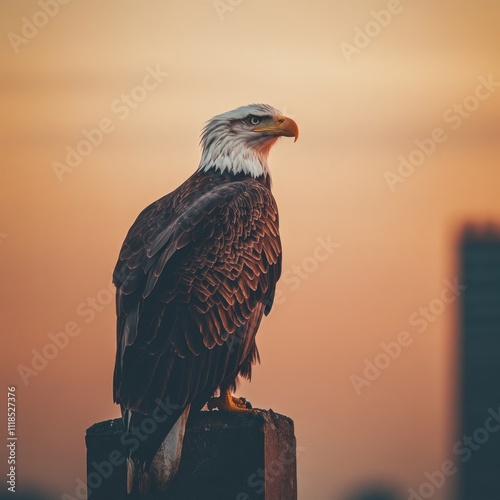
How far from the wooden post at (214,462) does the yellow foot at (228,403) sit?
0.77m

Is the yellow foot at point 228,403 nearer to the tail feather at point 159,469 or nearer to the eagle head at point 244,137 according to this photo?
the tail feather at point 159,469

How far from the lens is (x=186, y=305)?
8164 mm

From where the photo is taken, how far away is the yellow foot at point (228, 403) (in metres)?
8.50

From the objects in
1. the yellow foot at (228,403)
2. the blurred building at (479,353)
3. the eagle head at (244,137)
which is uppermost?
the blurred building at (479,353)

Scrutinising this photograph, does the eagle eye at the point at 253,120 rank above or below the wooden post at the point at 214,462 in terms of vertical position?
above

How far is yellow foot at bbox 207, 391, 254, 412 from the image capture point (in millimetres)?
8500

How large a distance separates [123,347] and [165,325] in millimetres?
319

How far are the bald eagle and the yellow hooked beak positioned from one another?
522mm

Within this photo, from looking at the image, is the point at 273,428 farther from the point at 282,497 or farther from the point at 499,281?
the point at 499,281

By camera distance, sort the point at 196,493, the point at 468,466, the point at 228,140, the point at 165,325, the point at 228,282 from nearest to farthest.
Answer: the point at 196,493
the point at 165,325
the point at 228,282
the point at 228,140
the point at 468,466

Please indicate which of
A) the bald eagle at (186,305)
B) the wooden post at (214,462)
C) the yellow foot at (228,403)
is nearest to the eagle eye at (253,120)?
the bald eagle at (186,305)

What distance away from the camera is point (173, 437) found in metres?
7.48

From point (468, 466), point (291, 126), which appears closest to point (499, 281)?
point (468, 466)

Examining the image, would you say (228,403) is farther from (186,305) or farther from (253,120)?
(253,120)
